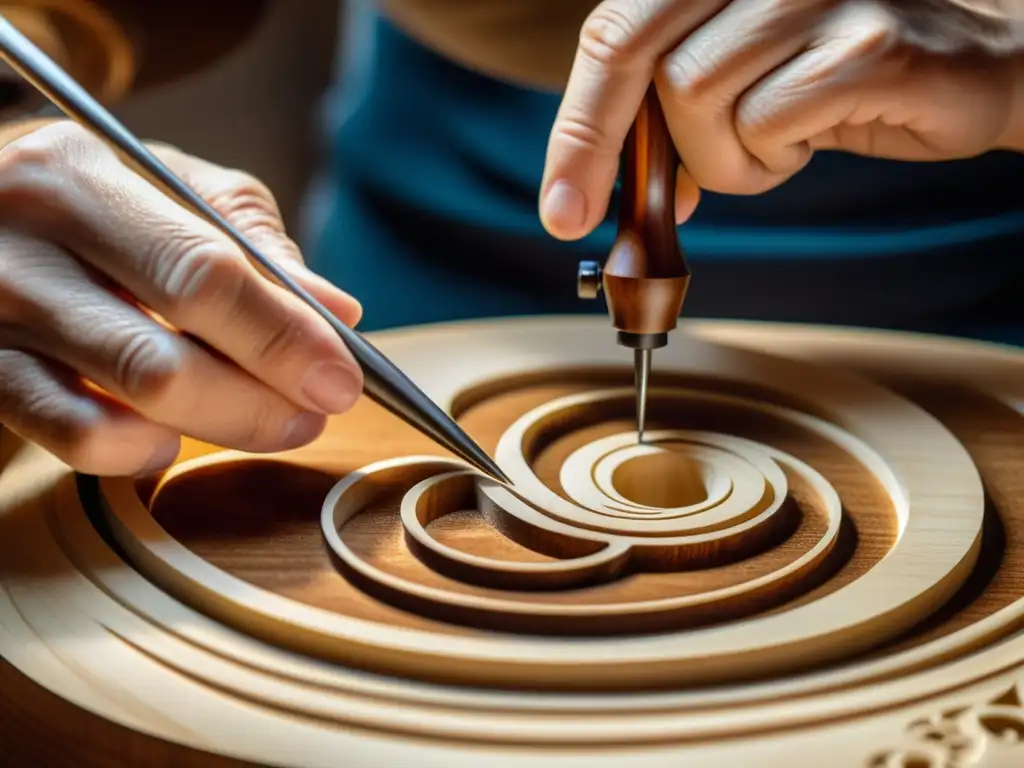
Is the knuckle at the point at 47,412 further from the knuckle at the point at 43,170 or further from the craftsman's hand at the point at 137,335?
the knuckle at the point at 43,170

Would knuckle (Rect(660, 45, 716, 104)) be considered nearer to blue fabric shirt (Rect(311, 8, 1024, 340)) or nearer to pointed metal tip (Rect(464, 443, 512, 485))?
pointed metal tip (Rect(464, 443, 512, 485))

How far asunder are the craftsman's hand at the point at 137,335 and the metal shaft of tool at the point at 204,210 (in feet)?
0.04

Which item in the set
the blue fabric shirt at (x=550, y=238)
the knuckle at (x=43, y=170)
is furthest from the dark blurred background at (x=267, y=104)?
the knuckle at (x=43, y=170)

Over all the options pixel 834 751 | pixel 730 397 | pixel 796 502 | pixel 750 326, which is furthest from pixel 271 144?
pixel 834 751

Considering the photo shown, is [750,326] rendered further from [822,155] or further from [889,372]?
[822,155]

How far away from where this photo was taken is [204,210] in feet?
2.51

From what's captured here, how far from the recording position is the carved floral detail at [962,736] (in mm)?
551

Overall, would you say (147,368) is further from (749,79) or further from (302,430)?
(749,79)

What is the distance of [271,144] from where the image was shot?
2707 millimetres

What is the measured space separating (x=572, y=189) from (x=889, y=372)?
37 cm

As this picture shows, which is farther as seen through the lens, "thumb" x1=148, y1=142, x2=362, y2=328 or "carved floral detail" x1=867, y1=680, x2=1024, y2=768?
"thumb" x1=148, y1=142, x2=362, y2=328

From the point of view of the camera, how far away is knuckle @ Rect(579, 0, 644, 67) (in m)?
0.90

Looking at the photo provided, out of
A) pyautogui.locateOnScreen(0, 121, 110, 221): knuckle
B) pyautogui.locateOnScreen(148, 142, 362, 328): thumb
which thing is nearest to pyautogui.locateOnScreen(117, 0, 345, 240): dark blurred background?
pyautogui.locateOnScreen(148, 142, 362, 328): thumb

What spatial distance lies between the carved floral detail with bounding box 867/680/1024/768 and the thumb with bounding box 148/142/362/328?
20.2 inches
